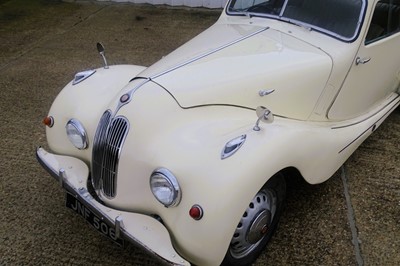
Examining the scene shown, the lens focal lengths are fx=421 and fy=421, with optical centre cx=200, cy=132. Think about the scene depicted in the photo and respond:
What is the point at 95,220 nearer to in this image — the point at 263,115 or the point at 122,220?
the point at 122,220

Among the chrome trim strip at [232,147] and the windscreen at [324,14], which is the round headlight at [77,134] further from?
the windscreen at [324,14]

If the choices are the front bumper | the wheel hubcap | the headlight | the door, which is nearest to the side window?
the door

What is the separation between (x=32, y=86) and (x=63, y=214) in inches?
99.7

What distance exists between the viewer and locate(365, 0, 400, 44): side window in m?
3.30

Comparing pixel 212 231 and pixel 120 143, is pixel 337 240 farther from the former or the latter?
pixel 120 143

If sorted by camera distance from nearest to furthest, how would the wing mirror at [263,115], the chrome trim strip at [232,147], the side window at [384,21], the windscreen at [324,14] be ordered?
the chrome trim strip at [232,147]
the wing mirror at [263,115]
the windscreen at [324,14]
the side window at [384,21]

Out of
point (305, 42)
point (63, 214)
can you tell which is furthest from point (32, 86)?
point (305, 42)

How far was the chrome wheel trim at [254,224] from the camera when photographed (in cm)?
254

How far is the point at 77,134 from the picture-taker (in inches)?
111

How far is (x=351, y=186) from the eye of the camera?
3.52 metres

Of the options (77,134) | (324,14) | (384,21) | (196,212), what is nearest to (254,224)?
(196,212)

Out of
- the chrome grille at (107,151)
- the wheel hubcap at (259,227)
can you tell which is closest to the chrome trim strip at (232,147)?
the wheel hubcap at (259,227)

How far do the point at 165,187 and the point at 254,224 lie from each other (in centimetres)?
63

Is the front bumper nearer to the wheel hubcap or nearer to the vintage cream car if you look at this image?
the vintage cream car
